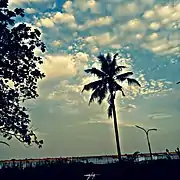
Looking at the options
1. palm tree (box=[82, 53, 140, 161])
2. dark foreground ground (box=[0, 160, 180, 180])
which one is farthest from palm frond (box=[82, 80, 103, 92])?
dark foreground ground (box=[0, 160, 180, 180])

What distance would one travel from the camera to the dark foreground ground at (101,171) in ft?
59.2

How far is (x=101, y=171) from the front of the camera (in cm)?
1903

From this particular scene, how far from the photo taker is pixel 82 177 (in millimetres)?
18547

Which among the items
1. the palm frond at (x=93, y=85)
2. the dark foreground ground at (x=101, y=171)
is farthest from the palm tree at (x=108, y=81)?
the dark foreground ground at (x=101, y=171)

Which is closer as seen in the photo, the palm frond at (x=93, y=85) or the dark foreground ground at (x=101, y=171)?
the dark foreground ground at (x=101, y=171)

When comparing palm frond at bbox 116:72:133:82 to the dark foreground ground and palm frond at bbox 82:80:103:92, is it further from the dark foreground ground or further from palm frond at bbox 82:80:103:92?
the dark foreground ground

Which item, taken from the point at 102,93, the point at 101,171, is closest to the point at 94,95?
the point at 102,93

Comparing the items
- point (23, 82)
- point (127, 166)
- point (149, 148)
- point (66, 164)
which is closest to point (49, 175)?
point (66, 164)

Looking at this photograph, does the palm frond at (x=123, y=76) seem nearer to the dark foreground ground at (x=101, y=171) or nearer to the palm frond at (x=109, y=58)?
the palm frond at (x=109, y=58)

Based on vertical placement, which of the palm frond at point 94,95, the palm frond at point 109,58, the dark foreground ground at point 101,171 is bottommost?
the dark foreground ground at point 101,171

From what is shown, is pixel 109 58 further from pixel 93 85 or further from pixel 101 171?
pixel 101 171

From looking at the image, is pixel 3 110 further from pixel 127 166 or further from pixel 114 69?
pixel 114 69

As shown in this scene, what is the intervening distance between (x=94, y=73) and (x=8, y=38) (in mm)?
20518

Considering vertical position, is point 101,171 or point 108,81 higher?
point 108,81
